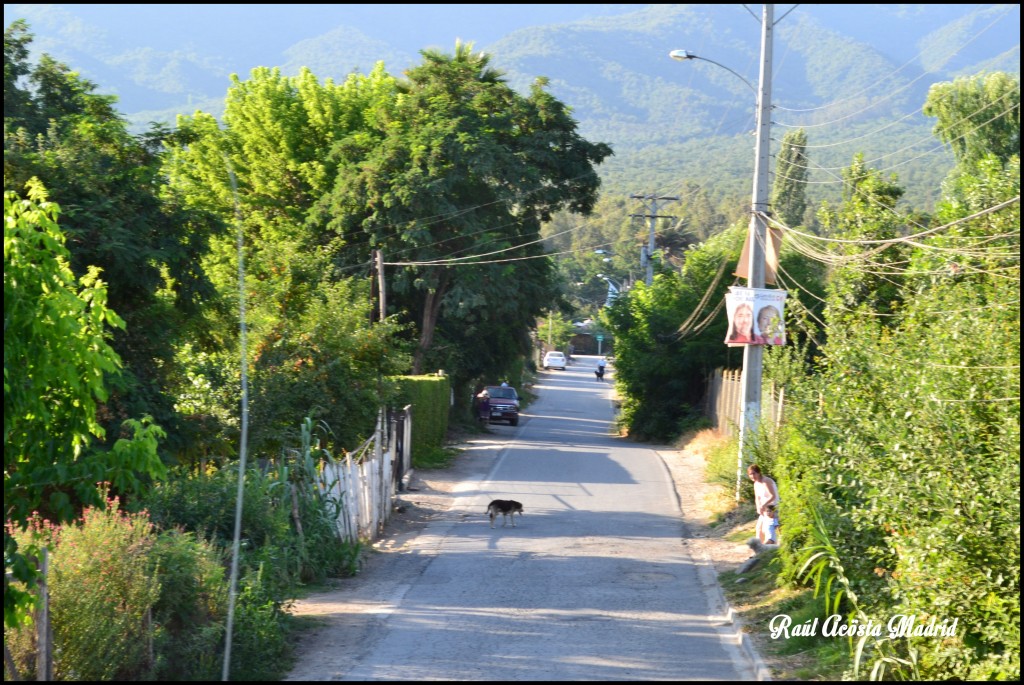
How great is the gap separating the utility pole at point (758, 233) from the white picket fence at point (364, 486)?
659cm

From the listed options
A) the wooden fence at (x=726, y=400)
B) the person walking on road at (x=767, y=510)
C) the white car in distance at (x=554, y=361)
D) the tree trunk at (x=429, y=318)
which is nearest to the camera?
the person walking on road at (x=767, y=510)

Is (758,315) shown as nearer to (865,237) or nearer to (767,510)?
(865,237)

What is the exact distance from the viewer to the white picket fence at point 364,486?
15.1m

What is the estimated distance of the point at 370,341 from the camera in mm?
20938

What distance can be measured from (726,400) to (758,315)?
44.8 feet

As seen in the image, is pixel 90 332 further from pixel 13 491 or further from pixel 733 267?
pixel 733 267

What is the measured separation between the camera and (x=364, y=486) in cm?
1688

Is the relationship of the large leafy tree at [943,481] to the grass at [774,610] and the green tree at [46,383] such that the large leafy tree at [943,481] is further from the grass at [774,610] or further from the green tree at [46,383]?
the green tree at [46,383]

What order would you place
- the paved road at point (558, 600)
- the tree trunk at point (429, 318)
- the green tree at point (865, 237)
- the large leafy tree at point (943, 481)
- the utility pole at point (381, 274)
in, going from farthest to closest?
the tree trunk at point (429, 318), the utility pole at point (381, 274), the green tree at point (865, 237), the paved road at point (558, 600), the large leafy tree at point (943, 481)

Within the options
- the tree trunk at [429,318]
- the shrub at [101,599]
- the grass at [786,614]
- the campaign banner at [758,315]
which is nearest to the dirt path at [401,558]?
the grass at [786,614]

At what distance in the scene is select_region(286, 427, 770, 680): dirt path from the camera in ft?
33.4

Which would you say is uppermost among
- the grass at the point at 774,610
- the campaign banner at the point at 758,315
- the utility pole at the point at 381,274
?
the utility pole at the point at 381,274

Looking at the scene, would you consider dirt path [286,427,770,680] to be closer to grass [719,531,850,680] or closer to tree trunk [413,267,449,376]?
grass [719,531,850,680]

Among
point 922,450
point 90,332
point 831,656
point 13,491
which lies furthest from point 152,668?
point 922,450
